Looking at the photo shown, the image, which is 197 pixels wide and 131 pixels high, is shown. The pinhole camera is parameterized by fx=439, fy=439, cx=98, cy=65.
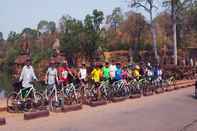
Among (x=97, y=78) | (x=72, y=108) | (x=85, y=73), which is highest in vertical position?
(x=85, y=73)

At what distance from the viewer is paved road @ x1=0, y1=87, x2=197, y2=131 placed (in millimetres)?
11430

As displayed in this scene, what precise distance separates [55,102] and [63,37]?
1014 inches

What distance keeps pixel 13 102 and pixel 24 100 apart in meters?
0.43

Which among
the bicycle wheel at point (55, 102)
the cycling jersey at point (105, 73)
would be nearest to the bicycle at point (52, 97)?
the bicycle wheel at point (55, 102)

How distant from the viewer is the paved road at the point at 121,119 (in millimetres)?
11430

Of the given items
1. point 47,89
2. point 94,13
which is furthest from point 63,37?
point 47,89

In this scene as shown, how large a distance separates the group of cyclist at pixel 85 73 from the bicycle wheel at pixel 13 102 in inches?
16.6

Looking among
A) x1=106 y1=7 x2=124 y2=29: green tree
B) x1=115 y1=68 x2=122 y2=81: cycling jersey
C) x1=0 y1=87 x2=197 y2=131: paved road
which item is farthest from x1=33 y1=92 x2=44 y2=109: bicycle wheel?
x1=106 y1=7 x2=124 y2=29: green tree

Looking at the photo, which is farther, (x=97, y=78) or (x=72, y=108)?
(x=97, y=78)

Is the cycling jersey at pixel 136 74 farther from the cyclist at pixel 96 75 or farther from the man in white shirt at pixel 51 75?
the man in white shirt at pixel 51 75

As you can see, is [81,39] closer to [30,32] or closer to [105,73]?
[105,73]

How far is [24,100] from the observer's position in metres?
13.5

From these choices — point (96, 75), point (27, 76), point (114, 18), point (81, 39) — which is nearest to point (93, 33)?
point (81, 39)

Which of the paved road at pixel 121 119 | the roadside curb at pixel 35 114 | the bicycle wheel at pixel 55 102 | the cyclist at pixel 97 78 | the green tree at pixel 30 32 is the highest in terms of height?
the green tree at pixel 30 32
